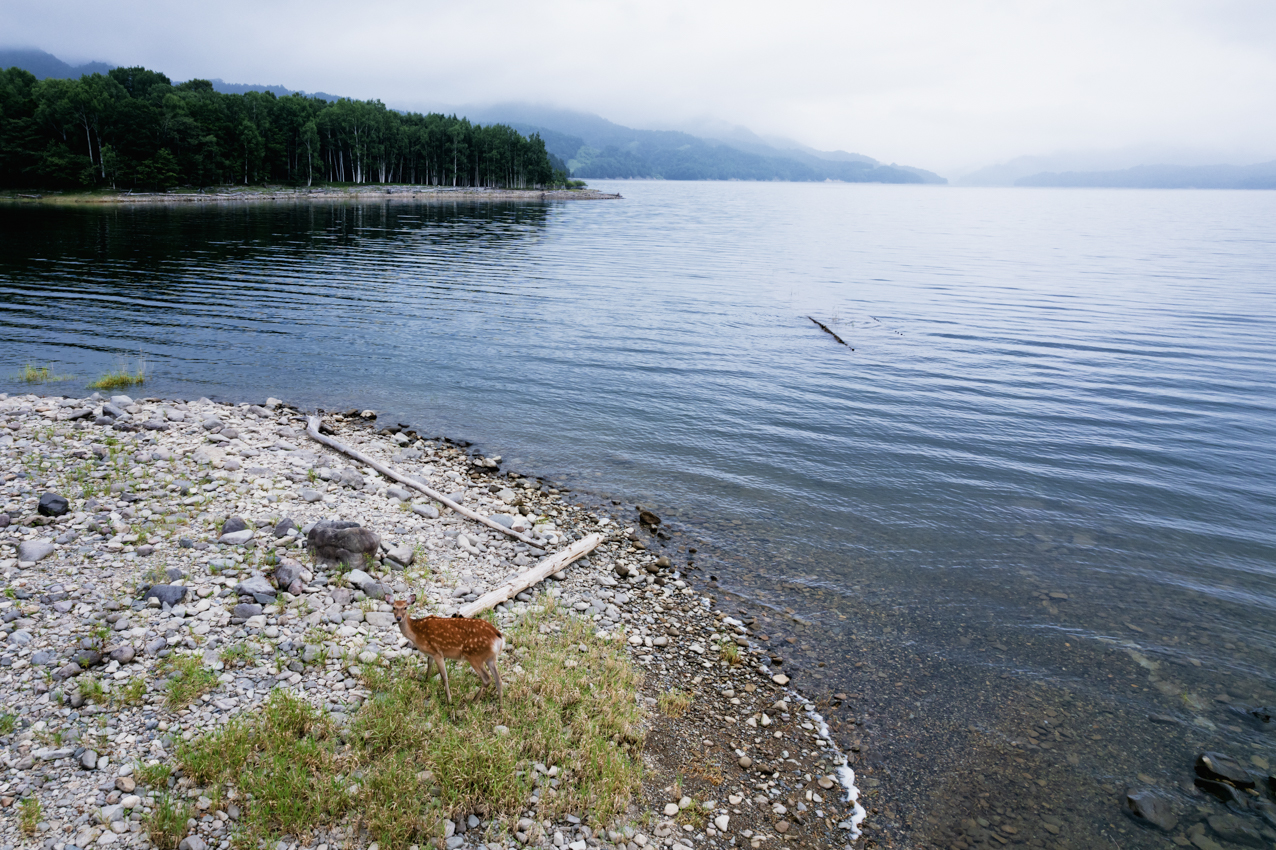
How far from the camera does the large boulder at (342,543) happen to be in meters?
12.7

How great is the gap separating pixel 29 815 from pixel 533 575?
7862 millimetres

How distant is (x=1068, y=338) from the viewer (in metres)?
36.9

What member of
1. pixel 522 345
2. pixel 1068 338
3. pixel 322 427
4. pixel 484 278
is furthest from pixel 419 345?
pixel 1068 338

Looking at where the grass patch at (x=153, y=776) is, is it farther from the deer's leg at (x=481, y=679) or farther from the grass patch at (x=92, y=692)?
the deer's leg at (x=481, y=679)

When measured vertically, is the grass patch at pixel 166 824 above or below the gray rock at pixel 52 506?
below

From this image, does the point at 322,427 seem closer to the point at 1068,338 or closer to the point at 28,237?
the point at 1068,338

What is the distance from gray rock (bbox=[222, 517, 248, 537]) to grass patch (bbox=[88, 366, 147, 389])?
17.6 meters

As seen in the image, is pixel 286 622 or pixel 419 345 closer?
pixel 286 622

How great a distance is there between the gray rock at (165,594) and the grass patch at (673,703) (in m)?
8.02

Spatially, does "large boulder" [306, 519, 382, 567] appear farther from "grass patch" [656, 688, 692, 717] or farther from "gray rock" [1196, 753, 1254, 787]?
"gray rock" [1196, 753, 1254, 787]

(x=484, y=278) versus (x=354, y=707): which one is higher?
(x=484, y=278)

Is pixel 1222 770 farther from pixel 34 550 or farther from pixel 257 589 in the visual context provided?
pixel 34 550

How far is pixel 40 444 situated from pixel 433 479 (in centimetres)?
952

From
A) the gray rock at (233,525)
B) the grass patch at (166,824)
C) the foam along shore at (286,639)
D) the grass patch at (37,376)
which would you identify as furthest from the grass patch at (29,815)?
the grass patch at (37,376)
